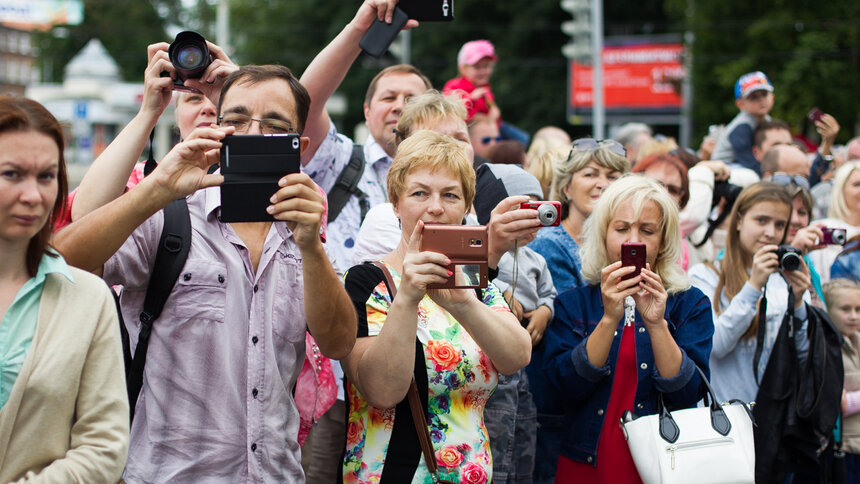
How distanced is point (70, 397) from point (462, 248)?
48.6 inches

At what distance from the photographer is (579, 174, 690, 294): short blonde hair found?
4.07 m

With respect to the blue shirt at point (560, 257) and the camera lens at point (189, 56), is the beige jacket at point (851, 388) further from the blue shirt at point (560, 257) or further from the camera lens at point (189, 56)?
the camera lens at point (189, 56)

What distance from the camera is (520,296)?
4.22 meters

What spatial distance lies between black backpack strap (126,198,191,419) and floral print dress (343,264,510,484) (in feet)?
2.10

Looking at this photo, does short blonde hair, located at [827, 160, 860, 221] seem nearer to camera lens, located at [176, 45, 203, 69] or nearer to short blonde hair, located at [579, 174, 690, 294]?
short blonde hair, located at [579, 174, 690, 294]

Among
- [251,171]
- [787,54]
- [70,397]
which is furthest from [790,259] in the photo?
[787,54]

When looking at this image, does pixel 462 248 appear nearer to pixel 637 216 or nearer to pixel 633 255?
pixel 633 255

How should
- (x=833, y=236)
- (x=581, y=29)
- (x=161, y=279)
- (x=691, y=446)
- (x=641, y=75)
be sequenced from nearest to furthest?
(x=161, y=279) → (x=691, y=446) → (x=833, y=236) → (x=581, y=29) → (x=641, y=75)

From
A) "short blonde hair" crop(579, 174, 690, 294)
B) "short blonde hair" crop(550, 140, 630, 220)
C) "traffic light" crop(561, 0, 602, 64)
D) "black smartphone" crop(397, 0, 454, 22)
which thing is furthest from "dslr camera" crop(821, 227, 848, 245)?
"traffic light" crop(561, 0, 602, 64)

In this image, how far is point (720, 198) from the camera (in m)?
6.54

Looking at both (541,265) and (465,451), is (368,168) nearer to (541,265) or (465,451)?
(541,265)

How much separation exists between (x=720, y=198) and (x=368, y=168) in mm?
2879

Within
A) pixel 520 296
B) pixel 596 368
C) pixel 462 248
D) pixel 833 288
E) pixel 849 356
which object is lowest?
pixel 849 356

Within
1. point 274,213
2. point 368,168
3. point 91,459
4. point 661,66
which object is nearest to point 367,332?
point 274,213
